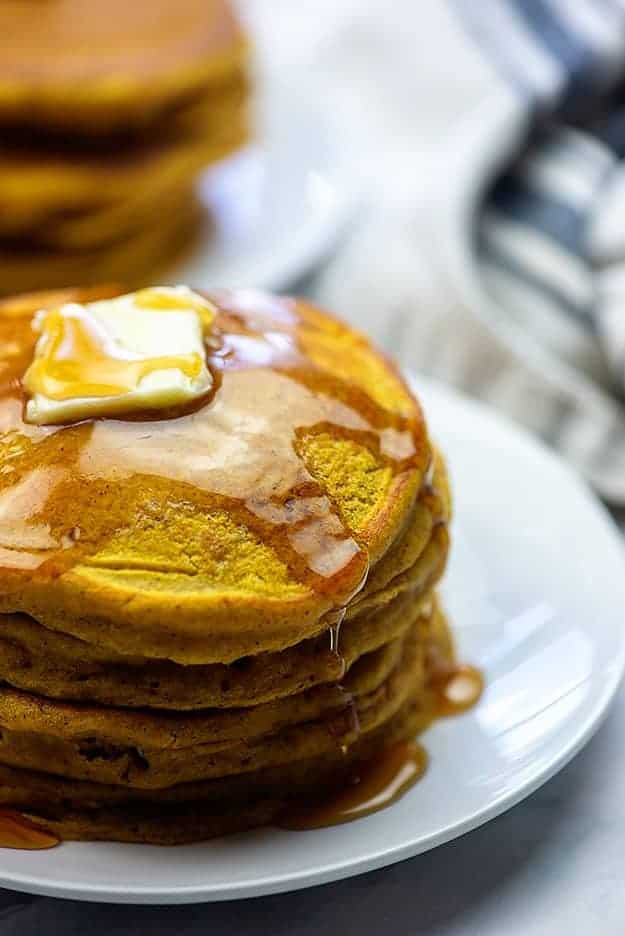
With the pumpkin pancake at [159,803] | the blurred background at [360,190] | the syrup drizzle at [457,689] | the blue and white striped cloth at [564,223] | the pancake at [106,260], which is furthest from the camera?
the pancake at [106,260]

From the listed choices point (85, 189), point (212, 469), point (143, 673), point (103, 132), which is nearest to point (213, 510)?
point (212, 469)

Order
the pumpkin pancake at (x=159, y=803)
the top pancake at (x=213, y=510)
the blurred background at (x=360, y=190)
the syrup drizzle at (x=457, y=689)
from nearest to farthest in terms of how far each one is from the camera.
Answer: the top pancake at (x=213, y=510), the pumpkin pancake at (x=159, y=803), the syrup drizzle at (x=457, y=689), the blurred background at (x=360, y=190)

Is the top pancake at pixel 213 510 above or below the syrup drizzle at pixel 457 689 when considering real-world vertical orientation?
above

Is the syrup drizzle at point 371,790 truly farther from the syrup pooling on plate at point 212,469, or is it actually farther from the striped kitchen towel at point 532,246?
the striped kitchen towel at point 532,246

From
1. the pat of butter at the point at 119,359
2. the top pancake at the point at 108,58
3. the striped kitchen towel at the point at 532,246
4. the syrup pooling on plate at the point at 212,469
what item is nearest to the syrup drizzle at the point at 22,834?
the syrup pooling on plate at the point at 212,469

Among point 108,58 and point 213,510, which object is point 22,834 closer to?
point 213,510

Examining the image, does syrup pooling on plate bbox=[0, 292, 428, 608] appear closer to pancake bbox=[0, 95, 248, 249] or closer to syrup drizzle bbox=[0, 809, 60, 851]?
syrup drizzle bbox=[0, 809, 60, 851]

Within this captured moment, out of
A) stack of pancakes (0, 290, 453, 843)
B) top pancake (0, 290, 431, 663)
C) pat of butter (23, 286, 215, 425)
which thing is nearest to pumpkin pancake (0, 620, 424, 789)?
stack of pancakes (0, 290, 453, 843)
